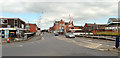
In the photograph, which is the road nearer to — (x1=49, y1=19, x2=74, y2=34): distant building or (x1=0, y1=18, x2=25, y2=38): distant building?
(x1=0, y1=18, x2=25, y2=38): distant building

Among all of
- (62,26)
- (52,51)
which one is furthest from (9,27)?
(62,26)

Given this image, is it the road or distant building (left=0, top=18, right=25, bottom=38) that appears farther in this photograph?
distant building (left=0, top=18, right=25, bottom=38)

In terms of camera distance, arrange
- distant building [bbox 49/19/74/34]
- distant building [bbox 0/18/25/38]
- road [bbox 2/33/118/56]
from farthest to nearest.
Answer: distant building [bbox 49/19/74/34] < distant building [bbox 0/18/25/38] < road [bbox 2/33/118/56]

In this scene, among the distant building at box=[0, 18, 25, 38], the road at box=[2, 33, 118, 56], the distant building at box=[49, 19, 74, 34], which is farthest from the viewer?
the distant building at box=[49, 19, 74, 34]

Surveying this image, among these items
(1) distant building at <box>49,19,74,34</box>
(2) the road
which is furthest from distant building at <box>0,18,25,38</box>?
(1) distant building at <box>49,19,74,34</box>

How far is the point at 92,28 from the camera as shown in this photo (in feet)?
110

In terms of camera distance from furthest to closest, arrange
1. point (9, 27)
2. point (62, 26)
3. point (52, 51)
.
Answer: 1. point (62, 26)
2. point (9, 27)
3. point (52, 51)

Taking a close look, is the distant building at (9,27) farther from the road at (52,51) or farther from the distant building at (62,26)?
the distant building at (62,26)

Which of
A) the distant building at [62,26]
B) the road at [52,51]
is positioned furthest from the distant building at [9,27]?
the distant building at [62,26]

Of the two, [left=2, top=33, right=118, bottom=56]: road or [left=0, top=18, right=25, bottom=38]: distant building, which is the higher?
[left=0, top=18, right=25, bottom=38]: distant building

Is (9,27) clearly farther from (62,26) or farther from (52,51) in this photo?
(62,26)

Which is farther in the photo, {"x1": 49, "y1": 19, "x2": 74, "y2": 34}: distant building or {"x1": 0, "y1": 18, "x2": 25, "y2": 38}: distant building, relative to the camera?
{"x1": 49, "y1": 19, "x2": 74, "y2": 34}: distant building

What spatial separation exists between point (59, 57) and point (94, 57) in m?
2.28

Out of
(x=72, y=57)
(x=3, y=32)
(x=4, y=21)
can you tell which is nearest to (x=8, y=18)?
(x=4, y=21)
